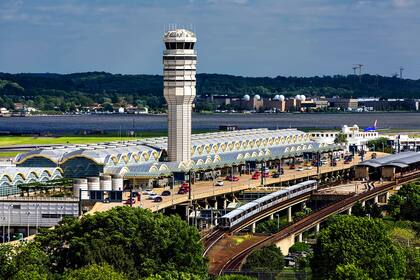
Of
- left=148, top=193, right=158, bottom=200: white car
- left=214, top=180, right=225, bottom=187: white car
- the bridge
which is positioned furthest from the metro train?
left=148, top=193, right=158, bottom=200: white car

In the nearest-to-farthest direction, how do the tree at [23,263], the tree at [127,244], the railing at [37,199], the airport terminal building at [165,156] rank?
the tree at [23,263]
the tree at [127,244]
the railing at [37,199]
the airport terminal building at [165,156]

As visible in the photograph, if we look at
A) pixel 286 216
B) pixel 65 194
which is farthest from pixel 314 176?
pixel 65 194

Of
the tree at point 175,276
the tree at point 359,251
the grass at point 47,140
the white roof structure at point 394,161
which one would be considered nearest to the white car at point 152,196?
the tree at point 359,251

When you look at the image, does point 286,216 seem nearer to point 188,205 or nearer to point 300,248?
point 188,205

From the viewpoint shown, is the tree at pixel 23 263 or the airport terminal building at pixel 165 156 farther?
the airport terminal building at pixel 165 156

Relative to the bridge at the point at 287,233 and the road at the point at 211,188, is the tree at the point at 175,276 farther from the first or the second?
the road at the point at 211,188
